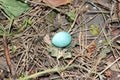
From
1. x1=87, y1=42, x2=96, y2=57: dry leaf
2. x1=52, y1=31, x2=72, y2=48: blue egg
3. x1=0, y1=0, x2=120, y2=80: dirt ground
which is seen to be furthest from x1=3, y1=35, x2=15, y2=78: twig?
x1=87, y1=42, x2=96, y2=57: dry leaf

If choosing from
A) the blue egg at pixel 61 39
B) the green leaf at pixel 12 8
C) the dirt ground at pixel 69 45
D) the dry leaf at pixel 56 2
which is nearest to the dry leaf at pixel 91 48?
the dirt ground at pixel 69 45

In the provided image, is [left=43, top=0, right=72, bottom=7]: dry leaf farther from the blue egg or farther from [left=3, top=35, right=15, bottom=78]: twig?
[left=3, top=35, right=15, bottom=78]: twig

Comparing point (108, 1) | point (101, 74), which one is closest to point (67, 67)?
point (101, 74)

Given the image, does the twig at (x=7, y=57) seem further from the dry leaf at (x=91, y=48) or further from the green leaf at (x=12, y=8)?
the dry leaf at (x=91, y=48)

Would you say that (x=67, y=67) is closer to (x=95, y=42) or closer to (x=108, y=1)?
(x=95, y=42)

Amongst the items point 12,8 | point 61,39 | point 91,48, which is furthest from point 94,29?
point 12,8

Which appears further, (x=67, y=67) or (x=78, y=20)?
(x=78, y=20)

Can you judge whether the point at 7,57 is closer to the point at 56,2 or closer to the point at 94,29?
the point at 56,2
